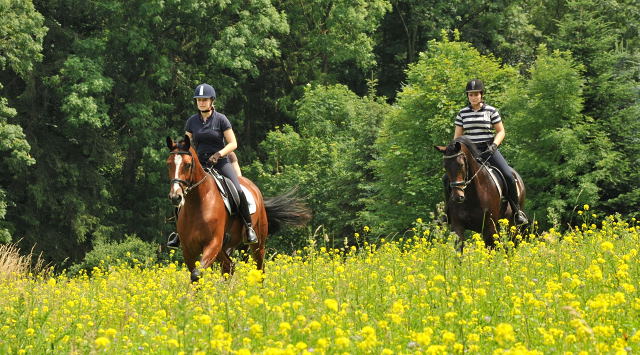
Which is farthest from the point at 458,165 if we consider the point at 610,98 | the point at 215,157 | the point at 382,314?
the point at 610,98

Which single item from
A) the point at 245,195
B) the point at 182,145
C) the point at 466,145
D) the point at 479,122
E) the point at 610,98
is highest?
the point at 479,122

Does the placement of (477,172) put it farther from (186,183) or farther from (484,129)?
(186,183)

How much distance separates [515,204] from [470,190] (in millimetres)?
1048

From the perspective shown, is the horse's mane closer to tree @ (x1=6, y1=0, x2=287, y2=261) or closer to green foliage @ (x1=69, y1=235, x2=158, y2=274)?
green foliage @ (x1=69, y1=235, x2=158, y2=274)

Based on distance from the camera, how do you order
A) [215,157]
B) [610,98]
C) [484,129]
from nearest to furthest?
[215,157], [484,129], [610,98]

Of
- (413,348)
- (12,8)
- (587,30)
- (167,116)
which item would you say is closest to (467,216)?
(413,348)

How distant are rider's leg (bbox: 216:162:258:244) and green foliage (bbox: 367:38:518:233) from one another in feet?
58.0

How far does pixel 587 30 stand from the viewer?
27547mm

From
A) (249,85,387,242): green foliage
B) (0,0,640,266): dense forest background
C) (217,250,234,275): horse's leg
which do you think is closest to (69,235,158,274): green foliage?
(0,0,640,266): dense forest background

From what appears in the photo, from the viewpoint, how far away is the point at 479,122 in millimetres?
12391

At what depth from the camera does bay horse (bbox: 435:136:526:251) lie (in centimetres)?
1174

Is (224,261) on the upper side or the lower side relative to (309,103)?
upper

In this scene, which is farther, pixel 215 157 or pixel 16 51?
pixel 16 51

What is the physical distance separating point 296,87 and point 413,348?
39595 millimetres
